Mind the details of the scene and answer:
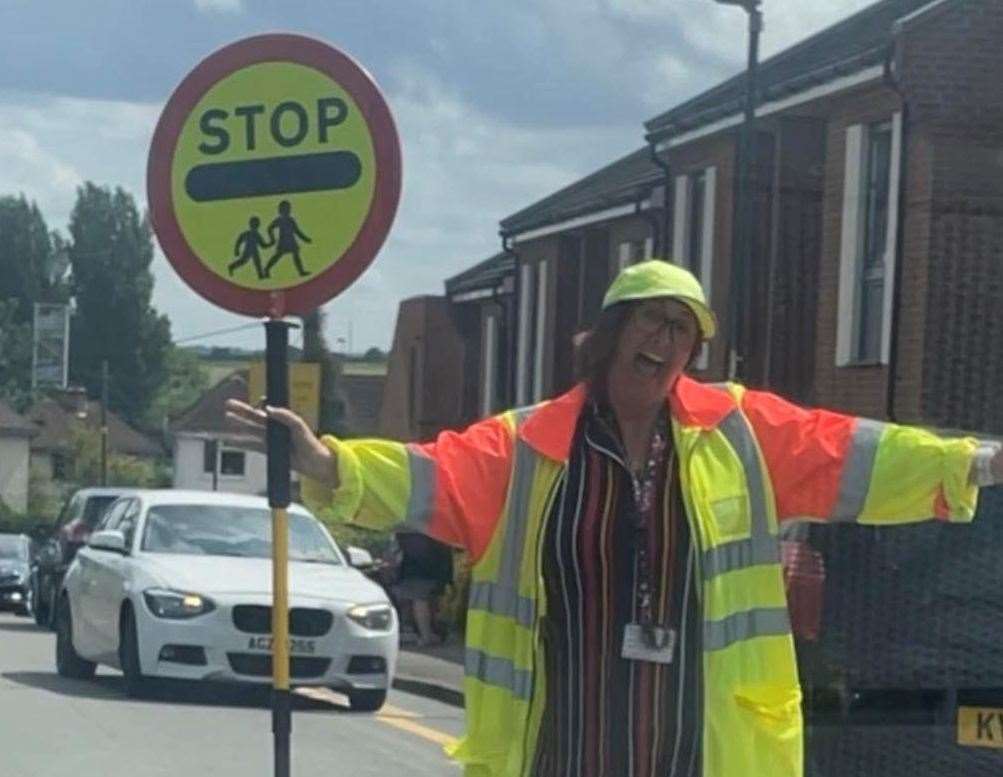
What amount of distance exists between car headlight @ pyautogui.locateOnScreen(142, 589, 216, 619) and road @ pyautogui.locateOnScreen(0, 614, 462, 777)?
23.1 inches

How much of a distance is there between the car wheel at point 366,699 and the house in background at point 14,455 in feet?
277

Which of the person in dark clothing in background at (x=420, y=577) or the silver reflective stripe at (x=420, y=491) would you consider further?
the person in dark clothing in background at (x=420, y=577)

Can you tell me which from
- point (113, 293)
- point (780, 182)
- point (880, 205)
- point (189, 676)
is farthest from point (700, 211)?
point (113, 293)

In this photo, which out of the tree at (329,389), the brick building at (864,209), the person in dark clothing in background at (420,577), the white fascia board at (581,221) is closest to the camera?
the brick building at (864,209)

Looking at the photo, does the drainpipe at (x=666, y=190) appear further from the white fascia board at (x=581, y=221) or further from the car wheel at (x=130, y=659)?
the car wheel at (x=130, y=659)

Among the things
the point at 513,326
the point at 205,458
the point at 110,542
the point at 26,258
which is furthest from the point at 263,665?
the point at 26,258

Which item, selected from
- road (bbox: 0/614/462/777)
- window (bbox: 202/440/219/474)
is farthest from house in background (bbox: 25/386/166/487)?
road (bbox: 0/614/462/777)

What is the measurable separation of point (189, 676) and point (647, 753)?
37.2 feet

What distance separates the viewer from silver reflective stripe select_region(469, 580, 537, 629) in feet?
15.0

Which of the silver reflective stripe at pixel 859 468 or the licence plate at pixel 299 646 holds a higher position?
the silver reflective stripe at pixel 859 468

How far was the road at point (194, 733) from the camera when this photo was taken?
1227cm

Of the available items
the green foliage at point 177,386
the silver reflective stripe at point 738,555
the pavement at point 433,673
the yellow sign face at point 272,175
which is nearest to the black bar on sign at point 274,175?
the yellow sign face at point 272,175

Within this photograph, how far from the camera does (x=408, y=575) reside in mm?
26172

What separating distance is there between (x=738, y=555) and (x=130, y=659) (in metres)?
11.9
